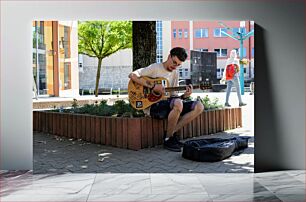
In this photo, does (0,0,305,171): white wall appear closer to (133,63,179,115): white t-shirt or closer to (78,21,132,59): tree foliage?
(78,21,132,59): tree foliage

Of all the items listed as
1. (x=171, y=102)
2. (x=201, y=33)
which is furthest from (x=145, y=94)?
(x=201, y=33)

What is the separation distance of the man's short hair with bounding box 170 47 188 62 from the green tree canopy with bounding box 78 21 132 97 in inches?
18.3

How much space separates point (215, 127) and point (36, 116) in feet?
5.74

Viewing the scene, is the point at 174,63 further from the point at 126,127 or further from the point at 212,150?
the point at 212,150

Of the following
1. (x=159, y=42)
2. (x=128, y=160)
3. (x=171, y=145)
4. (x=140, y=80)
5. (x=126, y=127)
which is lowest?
(x=128, y=160)

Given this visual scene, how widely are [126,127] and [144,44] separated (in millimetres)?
851

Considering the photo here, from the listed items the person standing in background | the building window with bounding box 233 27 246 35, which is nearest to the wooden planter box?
the person standing in background

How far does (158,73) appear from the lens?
14.7ft

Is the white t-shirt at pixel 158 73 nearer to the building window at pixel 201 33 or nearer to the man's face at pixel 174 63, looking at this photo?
the man's face at pixel 174 63

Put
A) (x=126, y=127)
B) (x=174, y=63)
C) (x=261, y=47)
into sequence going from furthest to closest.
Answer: (x=126, y=127), (x=174, y=63), (x=261, y=47)

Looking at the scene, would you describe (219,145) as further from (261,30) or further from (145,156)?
(261,30)

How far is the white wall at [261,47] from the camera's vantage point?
4.32 meters

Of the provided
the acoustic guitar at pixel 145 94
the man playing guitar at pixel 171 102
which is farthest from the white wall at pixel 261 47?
the acoustic guitar at pixel 145 94

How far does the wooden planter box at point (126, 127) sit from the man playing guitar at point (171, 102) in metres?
0.07
